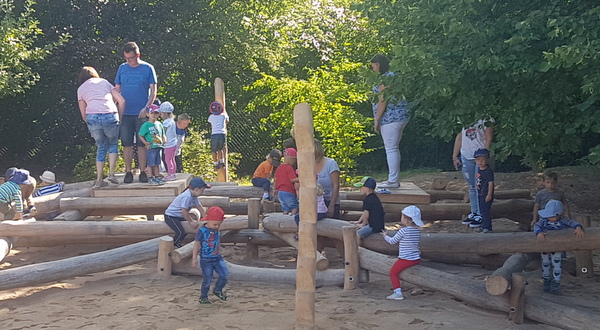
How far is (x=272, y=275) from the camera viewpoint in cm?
867

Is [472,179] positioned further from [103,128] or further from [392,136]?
[103,128]

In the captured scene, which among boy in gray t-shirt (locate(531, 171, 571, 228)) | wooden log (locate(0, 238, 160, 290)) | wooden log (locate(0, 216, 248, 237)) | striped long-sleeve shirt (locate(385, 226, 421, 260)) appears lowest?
wooden log (locate(0, 238, 160, 290))

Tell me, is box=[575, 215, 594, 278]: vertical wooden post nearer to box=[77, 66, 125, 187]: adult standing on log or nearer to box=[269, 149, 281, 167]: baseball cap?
box=[269, 149, 281, 167]: baseball cap

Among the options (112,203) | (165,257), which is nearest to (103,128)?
(112,203)

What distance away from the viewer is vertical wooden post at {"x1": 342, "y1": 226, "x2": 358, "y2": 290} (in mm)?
8281

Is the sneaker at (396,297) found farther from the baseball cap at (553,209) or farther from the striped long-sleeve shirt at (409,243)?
the baseball cap at (553,209)

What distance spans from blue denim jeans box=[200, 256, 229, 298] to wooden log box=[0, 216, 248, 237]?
1785 mm

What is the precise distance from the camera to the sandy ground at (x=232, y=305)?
711cm

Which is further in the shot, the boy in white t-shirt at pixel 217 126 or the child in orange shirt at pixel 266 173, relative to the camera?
the boy in white t-shirt at pixel 217 126

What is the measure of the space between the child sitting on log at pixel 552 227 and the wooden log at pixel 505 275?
0.90 feet

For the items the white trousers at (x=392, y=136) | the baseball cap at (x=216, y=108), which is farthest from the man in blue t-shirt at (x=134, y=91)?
the white trousers at (x=392, y=136)

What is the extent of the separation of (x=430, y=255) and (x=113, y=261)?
4.35 metres

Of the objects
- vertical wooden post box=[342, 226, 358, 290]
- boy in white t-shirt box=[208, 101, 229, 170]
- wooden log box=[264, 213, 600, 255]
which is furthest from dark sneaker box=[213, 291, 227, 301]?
boy in white t-shirt box=[208, 101, 229, 170]

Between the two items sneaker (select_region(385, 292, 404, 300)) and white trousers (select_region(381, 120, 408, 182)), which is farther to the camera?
white trousers (select_region(381, 120, 408, 182))
